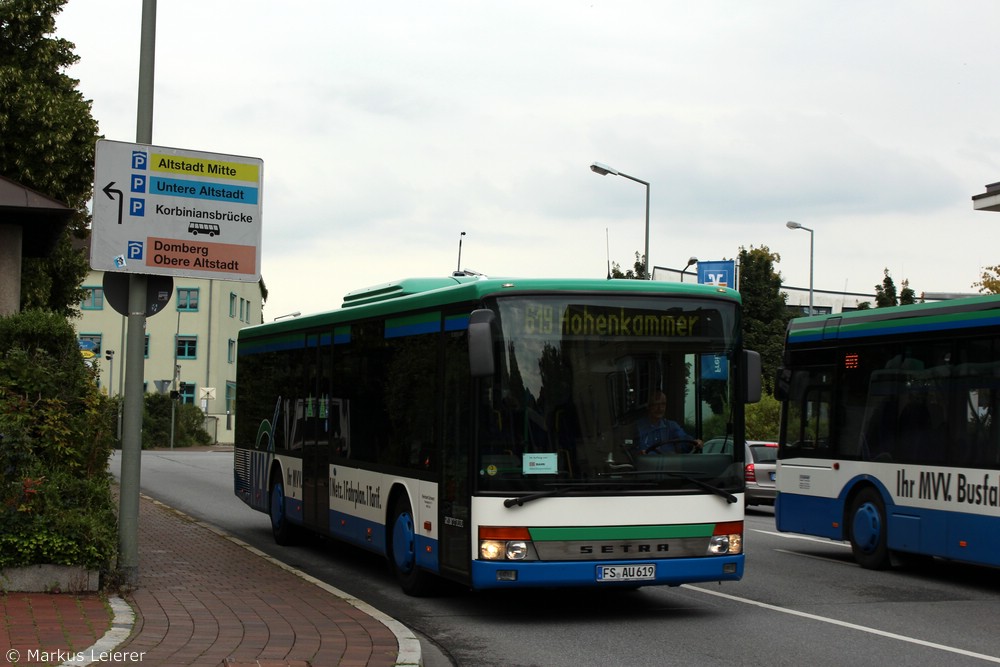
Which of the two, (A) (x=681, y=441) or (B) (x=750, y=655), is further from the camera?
(A) (x=681, y=441)

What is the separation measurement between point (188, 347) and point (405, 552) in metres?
76.0

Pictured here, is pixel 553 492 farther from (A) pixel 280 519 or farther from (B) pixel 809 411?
(A) pixel 280 519

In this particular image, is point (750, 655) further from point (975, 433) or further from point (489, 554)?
point (975, 433)

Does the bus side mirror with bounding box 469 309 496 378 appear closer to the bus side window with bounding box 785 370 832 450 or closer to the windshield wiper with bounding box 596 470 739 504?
the windshield wiper with bounding box 596 470 739 504

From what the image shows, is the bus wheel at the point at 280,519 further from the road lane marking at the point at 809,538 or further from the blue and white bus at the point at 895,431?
the road lane marking at the point at 809,538

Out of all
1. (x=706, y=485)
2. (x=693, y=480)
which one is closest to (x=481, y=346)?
(x=693, y=480)

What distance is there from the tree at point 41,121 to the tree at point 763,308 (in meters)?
28.6

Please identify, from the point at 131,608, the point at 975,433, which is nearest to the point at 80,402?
the point at 131,608

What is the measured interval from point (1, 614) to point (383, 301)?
524 cm

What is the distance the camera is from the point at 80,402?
39.1 ft

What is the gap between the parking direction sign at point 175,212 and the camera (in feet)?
38.0

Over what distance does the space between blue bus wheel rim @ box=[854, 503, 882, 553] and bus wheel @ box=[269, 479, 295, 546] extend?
7.09m

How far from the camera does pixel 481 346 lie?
9992mm

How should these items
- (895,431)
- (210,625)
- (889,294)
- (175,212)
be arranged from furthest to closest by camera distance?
(889,294), (895,431), (175,212), (210,625)
